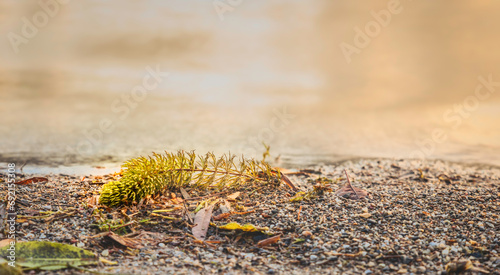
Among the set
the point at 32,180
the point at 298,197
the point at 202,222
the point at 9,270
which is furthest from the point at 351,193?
the point at 32,180

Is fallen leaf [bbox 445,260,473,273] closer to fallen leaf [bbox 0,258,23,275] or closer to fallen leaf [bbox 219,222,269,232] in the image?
fallen leaf [bbox 219,222,269,232]

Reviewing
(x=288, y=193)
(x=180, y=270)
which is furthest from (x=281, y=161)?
(x=180, y=270)

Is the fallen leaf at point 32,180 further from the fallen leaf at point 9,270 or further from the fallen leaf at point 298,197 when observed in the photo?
the fallen leaf at point 298,197

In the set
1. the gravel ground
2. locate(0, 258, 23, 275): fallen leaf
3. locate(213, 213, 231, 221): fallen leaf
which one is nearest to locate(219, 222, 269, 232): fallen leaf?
the gravel ground

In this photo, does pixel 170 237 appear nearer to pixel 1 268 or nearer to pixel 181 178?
pixel 181 178

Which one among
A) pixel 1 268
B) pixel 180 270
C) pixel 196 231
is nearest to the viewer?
pixel 1 268

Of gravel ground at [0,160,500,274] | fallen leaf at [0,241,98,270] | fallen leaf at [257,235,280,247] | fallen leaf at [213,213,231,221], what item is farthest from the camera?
fallen leaf at [213,213,231,221]

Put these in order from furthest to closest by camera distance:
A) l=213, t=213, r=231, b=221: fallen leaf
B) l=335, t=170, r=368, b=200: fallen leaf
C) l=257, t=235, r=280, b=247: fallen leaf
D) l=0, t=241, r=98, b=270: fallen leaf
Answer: l=335, t=170, r=368, b=200: fallen leaf
l=213, t=213, r=231, b=221: fallen leaf
l=257, t=235, r=280, b=247: fallen leaf
l=0, t=241, r=98, b=270: fallen leaf
